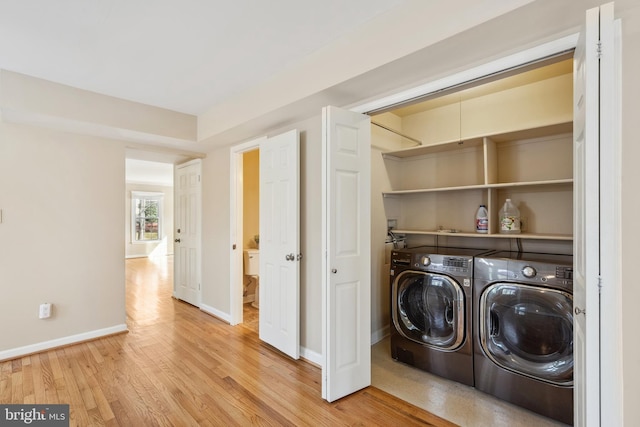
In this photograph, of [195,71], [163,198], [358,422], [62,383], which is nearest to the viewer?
[358,422]

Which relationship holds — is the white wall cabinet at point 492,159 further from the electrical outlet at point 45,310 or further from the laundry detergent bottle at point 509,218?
the electrical outlet at point 45,310

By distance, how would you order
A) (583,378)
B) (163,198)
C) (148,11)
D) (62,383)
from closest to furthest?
(583,378), (148,11), (62,383), (163,198)

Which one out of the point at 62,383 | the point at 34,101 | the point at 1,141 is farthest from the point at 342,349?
the point at 1,141

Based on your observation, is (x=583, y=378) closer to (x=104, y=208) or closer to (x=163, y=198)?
(x=104, y=208)

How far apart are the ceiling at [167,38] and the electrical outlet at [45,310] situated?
212 cm

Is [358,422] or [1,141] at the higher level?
[1,141]

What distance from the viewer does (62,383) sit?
239 cm

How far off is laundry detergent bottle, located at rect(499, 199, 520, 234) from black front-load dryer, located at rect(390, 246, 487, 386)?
0.25 m

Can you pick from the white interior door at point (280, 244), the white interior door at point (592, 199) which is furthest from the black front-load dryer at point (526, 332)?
the white interior door at point (280, 244)

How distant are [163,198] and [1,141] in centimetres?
735

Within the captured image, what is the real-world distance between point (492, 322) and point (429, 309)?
487 mm

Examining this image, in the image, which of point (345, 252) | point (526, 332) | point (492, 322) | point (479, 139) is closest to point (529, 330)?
point (526, 332)

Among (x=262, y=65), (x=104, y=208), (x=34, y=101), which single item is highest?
(x=262, y=65)

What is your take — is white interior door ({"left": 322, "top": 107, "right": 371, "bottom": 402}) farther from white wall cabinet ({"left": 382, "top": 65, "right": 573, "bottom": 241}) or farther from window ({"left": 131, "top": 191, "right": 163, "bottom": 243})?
window ({"left": 131, "top": 191, "right": 163, "bottom": 243})
